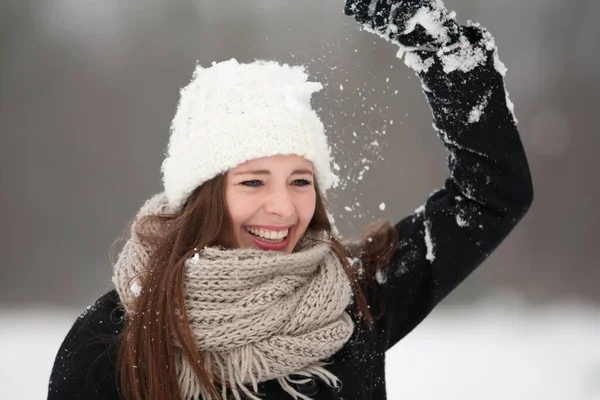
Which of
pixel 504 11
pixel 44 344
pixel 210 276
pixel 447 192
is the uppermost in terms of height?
pixel 504 11

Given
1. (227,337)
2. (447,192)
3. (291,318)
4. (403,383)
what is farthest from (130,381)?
(403,383)

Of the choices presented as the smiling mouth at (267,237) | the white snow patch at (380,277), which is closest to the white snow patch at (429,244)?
the white snow patch at (380,277)

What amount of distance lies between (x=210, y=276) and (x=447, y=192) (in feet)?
2.72

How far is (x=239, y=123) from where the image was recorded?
1.78 m

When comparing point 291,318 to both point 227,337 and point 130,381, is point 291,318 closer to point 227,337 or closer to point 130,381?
point 227,337

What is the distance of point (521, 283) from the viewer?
284 inches

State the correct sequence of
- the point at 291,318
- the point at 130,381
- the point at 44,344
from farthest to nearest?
the point at 44,344, the point at 291,318, the point at 130,381

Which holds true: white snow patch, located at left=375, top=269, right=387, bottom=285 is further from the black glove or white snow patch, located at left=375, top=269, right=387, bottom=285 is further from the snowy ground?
the snowy ground

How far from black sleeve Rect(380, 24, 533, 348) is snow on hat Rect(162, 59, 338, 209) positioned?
349 millimetres

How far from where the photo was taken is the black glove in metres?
1.73

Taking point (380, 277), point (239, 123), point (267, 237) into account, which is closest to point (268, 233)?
point (267, 237)

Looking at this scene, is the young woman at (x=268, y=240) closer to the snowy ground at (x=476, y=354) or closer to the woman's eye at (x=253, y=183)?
the woman's eye at (x=253, y=183)

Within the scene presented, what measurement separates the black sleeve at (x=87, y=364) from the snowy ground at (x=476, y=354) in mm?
2947

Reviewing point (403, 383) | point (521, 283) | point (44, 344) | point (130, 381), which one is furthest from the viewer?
point (521, 283)
